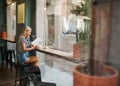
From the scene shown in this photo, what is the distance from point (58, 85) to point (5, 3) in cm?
443

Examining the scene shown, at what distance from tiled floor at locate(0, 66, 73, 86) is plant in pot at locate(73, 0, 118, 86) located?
110 cm

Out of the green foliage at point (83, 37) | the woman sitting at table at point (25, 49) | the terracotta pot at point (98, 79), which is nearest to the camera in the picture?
the terracotta pot at point (98, 79)

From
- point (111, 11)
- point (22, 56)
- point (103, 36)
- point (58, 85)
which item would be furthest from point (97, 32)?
point (22, 56)

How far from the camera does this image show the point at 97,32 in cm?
115

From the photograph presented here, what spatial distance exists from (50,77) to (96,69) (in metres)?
2.59

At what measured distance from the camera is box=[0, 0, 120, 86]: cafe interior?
1147 mm

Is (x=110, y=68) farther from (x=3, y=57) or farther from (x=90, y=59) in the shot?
(x=3, y=57)

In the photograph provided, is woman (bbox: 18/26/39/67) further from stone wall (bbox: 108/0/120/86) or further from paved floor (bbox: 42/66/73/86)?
stone wall (bbox: 108/0/120/86)

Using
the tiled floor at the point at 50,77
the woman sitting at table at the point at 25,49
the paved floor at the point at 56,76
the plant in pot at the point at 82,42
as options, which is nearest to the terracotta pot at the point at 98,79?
the plant in pot at the point at 82,42

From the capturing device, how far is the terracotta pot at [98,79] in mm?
1033

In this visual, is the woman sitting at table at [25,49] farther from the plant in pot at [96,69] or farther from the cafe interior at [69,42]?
the plant in pot at [96,69]

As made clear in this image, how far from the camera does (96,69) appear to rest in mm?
1114

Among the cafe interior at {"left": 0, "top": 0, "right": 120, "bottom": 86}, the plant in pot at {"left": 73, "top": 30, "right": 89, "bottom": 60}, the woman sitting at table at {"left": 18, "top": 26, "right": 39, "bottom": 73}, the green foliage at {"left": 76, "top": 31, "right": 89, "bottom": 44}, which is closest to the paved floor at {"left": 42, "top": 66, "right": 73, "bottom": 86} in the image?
the cafe interior at {"left": 0, "top": 0, "right": 120, "bottom": 86}

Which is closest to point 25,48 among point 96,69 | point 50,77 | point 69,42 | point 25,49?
point 25,49
